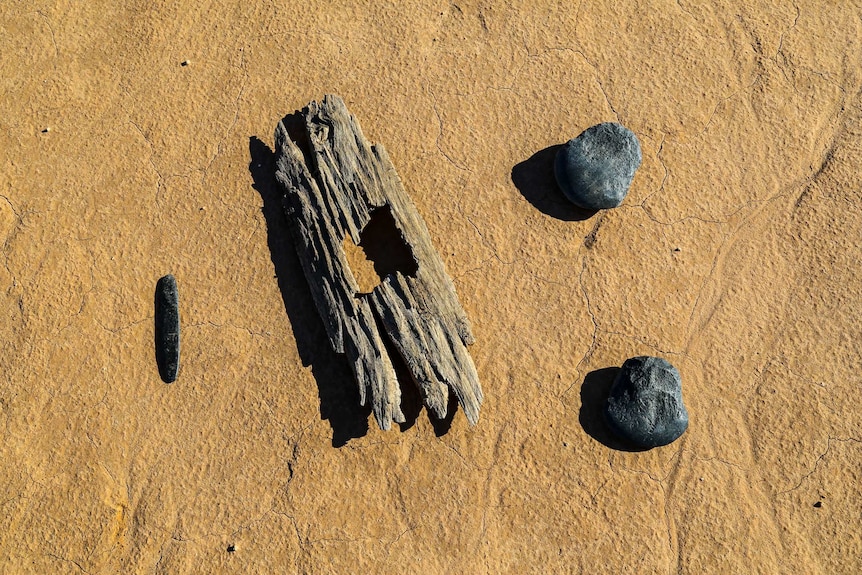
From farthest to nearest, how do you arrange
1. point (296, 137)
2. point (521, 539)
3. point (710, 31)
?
point (710, 31) → point (296, 137) → point (521, 539)

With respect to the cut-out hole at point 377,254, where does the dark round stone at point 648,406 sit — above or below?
below

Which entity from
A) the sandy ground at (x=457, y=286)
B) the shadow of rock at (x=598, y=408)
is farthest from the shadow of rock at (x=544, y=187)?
the shadow of rock at (x=598, y=408)

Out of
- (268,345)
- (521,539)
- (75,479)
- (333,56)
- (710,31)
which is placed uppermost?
(333,56)

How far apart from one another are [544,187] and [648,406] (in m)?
1.57

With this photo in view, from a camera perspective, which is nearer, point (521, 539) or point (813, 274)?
point (521, 539)

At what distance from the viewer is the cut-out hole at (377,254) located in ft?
14.5

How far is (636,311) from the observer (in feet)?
14.7

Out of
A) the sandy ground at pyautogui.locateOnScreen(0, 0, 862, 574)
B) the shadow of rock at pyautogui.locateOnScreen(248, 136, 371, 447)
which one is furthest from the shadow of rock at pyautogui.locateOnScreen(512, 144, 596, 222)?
the shadow of rock at pyautogui.locateOnScreen(248, 136, 371, 447)

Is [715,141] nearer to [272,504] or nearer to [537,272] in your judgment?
[537,272]

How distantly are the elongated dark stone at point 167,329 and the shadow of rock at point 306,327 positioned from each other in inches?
26.9

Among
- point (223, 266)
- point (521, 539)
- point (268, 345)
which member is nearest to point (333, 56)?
point (223, 266)

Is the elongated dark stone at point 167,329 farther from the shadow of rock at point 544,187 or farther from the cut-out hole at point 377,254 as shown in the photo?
the shadow of rock at point 544,187

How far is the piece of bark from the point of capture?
13.2ft

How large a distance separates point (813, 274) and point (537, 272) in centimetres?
183
